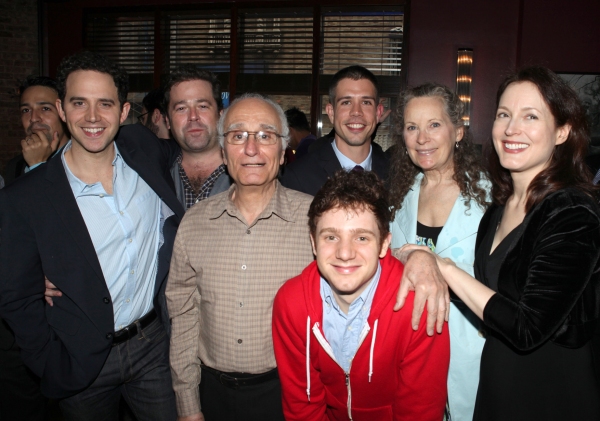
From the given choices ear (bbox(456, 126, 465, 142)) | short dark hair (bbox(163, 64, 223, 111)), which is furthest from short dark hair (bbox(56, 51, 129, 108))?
ear (bbox(456, 126, 465, 142))

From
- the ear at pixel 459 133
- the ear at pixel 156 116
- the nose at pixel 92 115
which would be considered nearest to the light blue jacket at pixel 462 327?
the ear at pixel 459 133

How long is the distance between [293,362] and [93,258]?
3.35ft

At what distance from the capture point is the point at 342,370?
5.85 ft

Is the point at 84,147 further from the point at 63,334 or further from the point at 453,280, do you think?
the point at 453,280

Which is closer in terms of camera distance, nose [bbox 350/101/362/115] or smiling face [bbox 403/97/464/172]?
smiling face [bbox 403/97/464/172]

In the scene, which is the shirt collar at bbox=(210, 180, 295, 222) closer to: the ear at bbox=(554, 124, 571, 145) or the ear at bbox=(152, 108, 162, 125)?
the ear at bbox=(554, 124, 571, 145)

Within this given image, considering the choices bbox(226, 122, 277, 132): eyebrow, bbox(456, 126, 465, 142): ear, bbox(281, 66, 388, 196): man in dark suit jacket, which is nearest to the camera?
bbox(226, 122, 277, 132): eyebrow

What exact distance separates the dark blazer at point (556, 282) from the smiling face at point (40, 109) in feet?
10.1

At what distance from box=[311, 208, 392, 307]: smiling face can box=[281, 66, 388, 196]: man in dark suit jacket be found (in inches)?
44.6

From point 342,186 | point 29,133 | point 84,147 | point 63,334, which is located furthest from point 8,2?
point 342,186

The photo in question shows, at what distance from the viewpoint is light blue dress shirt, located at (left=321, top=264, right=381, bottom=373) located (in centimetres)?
179

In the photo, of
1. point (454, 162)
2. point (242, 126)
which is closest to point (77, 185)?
point (242, 126)

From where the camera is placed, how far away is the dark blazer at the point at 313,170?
2.75 metres

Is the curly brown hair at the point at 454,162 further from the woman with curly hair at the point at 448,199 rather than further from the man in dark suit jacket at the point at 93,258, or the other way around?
the man in dark suit jacket at the point at 93,258
